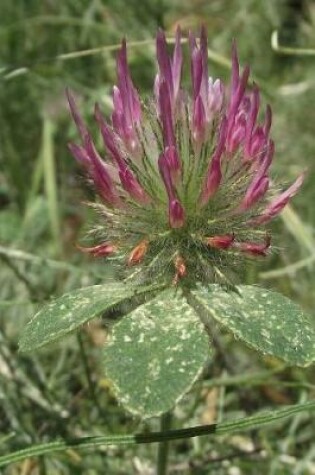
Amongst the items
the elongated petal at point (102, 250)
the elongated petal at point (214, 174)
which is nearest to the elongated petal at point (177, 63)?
the elongated petal at point (214, 174)

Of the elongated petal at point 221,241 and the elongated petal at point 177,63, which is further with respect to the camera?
the elongated petal at point 177,63

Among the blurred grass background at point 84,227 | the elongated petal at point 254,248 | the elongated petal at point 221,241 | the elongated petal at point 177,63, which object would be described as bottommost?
the blurred grass background at point 84,227

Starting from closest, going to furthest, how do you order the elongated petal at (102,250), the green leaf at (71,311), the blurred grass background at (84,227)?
the green leaf at (71,311) → the elongated petal at (102,250) → the blurred grass background at (84,227)

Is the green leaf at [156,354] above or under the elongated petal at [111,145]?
under

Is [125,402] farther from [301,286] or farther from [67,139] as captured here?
[67,139]

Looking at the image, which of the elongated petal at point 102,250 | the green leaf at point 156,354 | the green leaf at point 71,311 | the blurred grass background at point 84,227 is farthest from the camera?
the blurred grass background at point 84,227

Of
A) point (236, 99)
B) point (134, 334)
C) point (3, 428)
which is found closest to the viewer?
point (134, 334)

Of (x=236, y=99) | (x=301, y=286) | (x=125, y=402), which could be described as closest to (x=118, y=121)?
(x=236, y=99)

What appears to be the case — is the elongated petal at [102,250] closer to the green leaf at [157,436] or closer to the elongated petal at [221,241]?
the elongated petal at [221,241]
